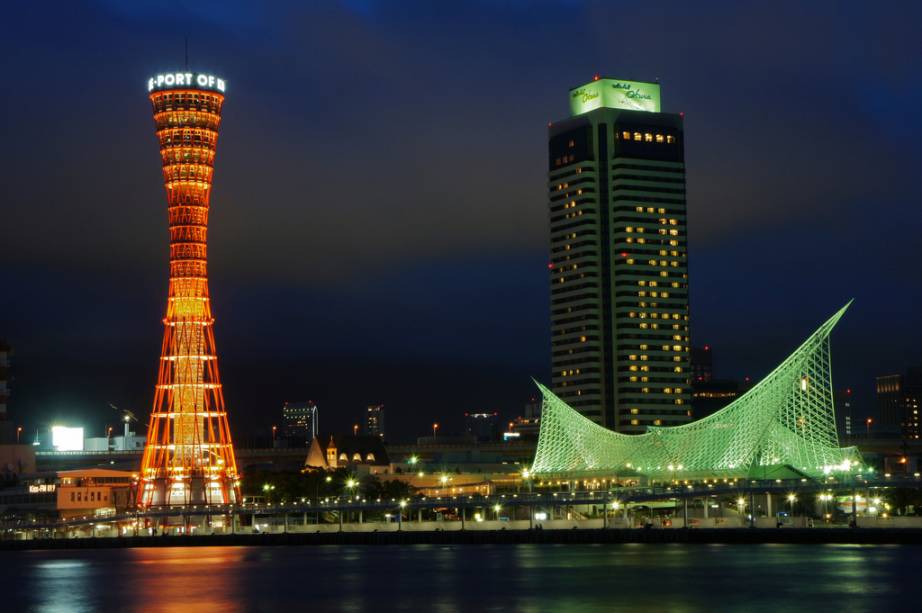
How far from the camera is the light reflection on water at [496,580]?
76.5 meters

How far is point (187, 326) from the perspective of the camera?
128 metres

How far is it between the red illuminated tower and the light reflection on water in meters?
17.9

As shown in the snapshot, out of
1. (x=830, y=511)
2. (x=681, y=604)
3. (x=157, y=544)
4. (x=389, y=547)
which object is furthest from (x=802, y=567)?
(x=157, y=544)

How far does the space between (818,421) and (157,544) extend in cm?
5285

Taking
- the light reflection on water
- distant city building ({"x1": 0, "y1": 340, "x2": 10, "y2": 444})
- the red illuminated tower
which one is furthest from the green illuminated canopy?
distant city building ({"x1": 0, "y1": 340, "x2": 10, "y2": 444})

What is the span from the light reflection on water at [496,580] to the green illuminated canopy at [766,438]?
21283mm

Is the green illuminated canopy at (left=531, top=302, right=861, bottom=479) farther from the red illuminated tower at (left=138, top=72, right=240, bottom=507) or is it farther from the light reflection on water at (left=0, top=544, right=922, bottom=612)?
the red illuminated tower at (left=138, top=72, right=240, bottom=507)

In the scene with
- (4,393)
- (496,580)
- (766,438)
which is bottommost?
(496,580)

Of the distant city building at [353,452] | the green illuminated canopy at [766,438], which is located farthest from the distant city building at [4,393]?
the green illuminated canopy at [766,438]

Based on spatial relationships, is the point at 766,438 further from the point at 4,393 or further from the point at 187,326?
the point at 4,393

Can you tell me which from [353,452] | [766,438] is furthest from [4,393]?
[766,438]

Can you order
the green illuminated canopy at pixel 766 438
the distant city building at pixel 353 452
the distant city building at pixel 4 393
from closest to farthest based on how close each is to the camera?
1. the green illuminated canopy at pixel 766 438
2. the distant city building at pixel 4 393
3. the distant city building at pixel 353 452

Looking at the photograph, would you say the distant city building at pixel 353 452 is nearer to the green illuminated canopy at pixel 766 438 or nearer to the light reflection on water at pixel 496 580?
the green illuminated canopy at pixel 766 438

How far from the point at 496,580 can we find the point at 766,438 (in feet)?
157
